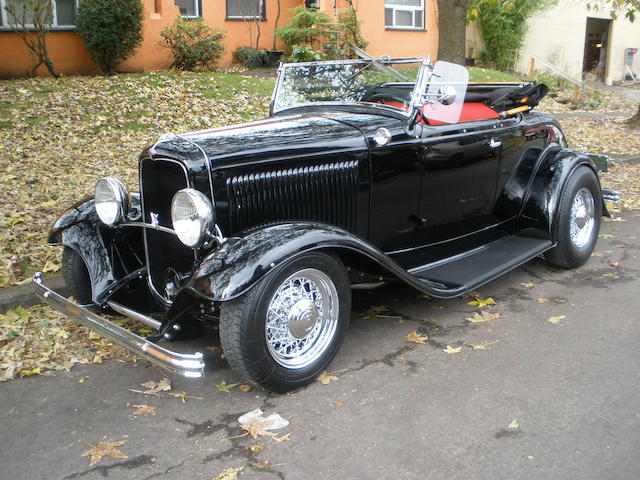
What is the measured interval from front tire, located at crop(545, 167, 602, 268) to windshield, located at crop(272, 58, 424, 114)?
166cm

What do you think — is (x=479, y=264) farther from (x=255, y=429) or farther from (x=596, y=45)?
(x=596, y=45)

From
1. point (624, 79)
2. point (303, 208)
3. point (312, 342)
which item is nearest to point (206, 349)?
point (312, 342)

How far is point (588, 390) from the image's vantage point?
332 cm

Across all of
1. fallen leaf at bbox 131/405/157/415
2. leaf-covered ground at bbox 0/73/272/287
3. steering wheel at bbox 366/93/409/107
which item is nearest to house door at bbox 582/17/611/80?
leaf-covered ground at bbox 0/73/272/287

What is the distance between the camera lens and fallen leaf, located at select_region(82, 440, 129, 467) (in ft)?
9.25

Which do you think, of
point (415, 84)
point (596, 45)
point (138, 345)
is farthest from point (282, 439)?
point (596, 45)

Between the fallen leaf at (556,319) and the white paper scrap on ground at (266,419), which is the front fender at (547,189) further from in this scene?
the white paper scrap on ground at (266,419)

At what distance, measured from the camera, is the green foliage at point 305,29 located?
45.7ft

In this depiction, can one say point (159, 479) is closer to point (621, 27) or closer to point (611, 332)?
point (611, 332)

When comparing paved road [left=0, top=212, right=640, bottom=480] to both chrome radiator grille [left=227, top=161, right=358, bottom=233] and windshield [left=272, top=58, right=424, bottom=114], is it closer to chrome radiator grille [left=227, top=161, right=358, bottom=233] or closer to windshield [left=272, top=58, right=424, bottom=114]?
chrome radiator grille [left=227, top=161, right=358, bottom=233]

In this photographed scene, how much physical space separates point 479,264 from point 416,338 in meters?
0.83

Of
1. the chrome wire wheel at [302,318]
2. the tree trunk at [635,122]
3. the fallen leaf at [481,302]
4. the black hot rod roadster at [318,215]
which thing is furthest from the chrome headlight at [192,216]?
the tree trunk at [635,122]

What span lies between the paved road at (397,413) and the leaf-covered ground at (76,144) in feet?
1.73

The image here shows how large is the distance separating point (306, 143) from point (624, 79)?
2415 centimetres
